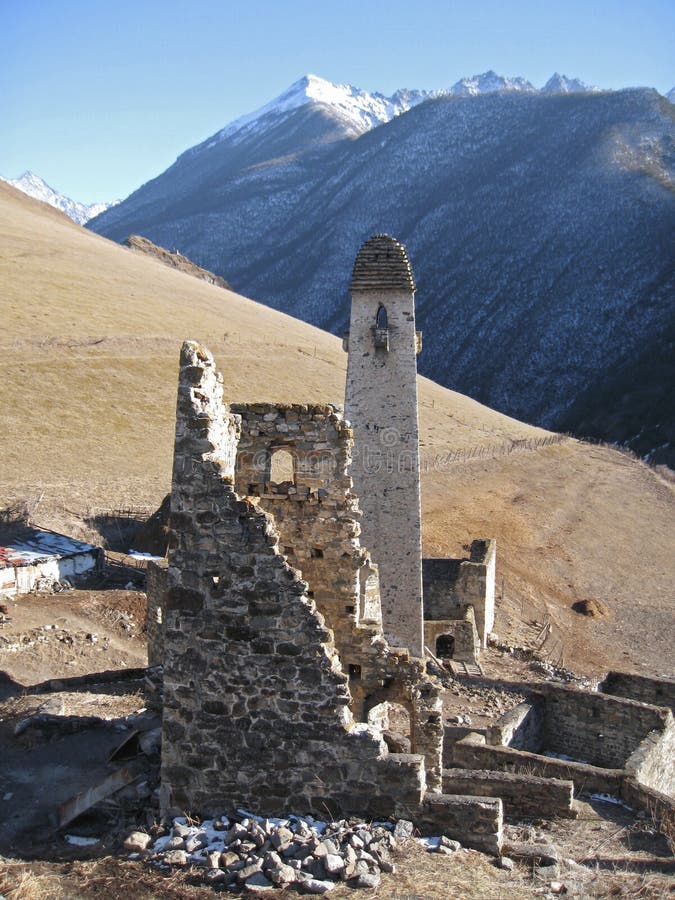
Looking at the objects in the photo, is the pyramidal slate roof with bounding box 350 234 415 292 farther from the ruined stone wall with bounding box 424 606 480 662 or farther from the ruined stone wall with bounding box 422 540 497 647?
the ruined stone wall with bounding box 422 540 497 647

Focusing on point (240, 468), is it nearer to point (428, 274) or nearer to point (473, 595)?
point (473, 595)

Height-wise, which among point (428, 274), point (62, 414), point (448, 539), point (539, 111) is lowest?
point (448, 539)

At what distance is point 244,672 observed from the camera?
6531 mm

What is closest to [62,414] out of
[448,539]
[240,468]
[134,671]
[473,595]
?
[448,539]

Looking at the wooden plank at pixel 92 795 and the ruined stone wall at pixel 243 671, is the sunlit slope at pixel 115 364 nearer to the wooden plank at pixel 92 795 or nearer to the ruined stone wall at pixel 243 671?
the wooden plank at pixel 92 795

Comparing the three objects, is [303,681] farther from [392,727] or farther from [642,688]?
[642,688]

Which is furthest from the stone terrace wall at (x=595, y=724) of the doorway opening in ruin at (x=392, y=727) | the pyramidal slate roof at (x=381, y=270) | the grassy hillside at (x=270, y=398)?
the grassy hillside at (x=270, y=398)

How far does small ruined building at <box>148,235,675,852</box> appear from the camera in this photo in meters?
6.46

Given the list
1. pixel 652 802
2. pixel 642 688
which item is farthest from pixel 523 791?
pixel 642 688

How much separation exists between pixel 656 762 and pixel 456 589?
988cm

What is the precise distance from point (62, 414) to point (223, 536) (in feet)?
118

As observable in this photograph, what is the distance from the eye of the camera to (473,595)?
21.6 m

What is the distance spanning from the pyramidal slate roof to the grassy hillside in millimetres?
11705

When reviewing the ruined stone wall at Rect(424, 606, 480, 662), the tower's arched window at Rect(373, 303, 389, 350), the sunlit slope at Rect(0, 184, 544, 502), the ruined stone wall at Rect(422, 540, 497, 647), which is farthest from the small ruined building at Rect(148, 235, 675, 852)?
the sunlit slope at Rect(0, 184, 544, 502)
